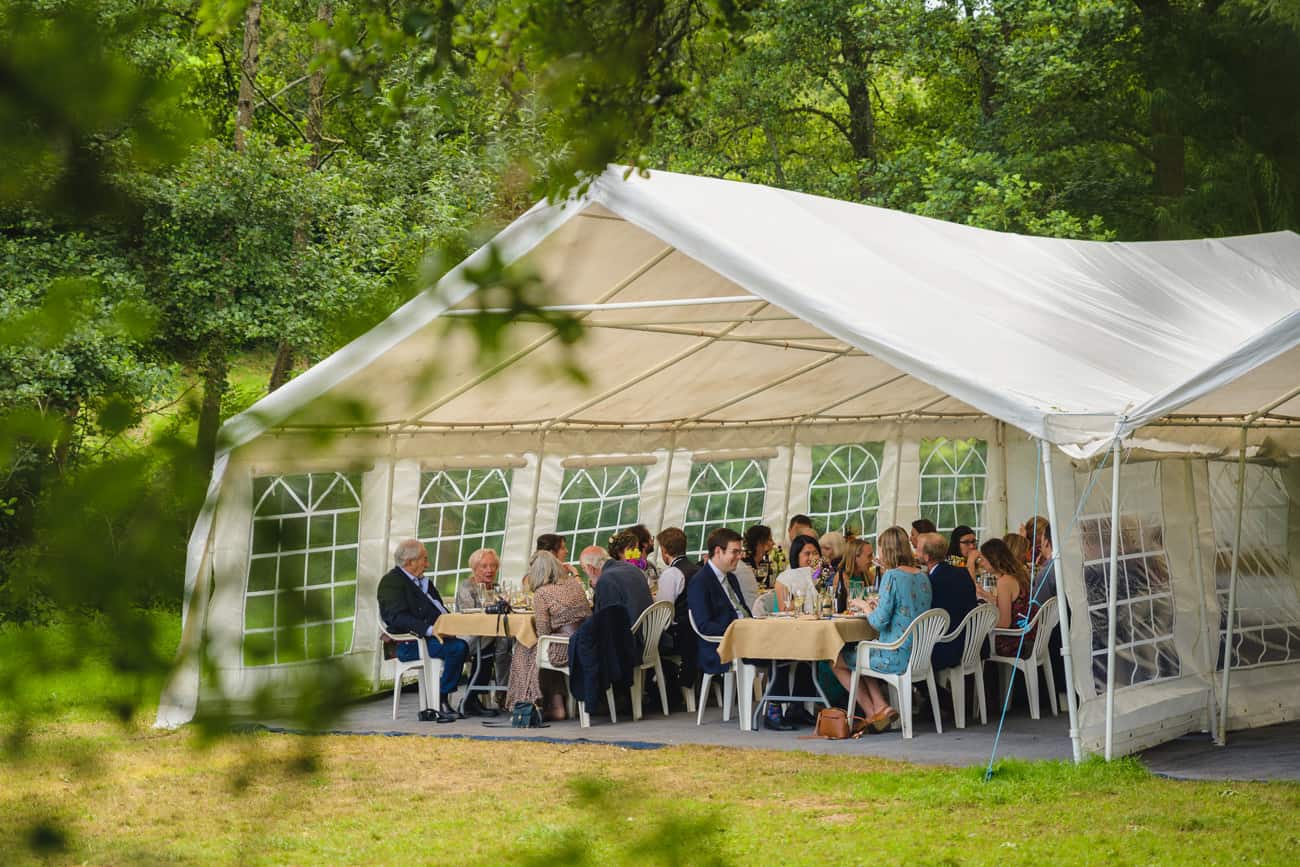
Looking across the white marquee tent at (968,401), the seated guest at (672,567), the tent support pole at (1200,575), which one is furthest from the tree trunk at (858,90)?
the tent support pole at (1200,575)

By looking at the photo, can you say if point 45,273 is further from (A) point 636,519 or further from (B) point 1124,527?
(B) point 1124,527

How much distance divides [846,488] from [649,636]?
6.92 metres

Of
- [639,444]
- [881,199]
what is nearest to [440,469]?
[639,444]

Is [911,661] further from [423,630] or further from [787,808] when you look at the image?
[423,630]

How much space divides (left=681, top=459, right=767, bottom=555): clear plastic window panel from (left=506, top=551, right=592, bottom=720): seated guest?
5115 mm

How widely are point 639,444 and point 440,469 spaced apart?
104 inches

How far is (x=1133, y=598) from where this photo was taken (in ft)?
28.2

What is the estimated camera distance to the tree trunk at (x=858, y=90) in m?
20.3

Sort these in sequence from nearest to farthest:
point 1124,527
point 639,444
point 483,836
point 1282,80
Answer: point 483,836 → point 1124,527 → point 639,444 → point 1282,80

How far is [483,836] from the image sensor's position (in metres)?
6.73

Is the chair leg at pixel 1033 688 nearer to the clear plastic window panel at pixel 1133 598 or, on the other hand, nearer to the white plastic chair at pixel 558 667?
the clear plastic window panel at pixel 1133 598

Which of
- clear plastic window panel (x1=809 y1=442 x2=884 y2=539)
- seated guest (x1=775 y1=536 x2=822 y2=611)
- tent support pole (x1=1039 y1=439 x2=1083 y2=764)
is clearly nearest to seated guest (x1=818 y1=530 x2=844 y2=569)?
seated guest (x1=775 y1=536 x2=822 y2=611)

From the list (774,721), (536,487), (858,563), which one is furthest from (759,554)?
(536,487)

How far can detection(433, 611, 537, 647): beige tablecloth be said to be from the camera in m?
10.1
